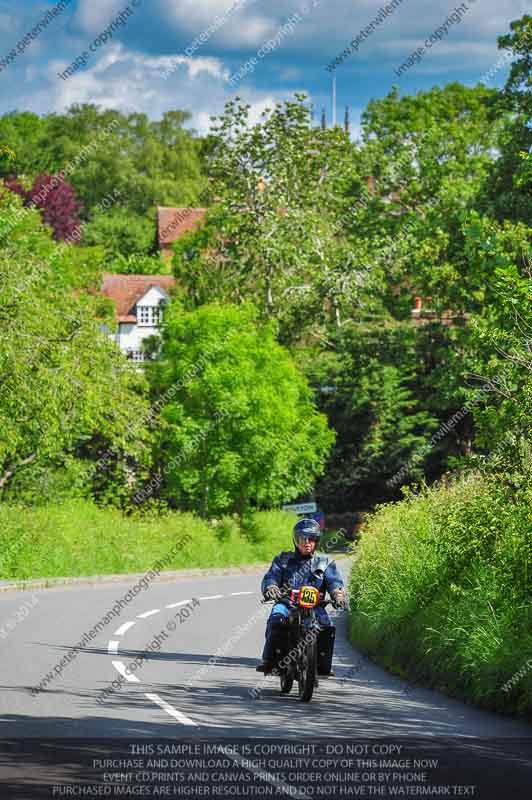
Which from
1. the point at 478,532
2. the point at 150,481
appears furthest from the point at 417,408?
the point at 478,532

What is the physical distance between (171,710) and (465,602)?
13.2ft

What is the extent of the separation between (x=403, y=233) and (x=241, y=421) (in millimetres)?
15347

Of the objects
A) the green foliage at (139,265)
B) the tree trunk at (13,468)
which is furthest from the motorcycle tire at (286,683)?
the green foliage at (139,265)

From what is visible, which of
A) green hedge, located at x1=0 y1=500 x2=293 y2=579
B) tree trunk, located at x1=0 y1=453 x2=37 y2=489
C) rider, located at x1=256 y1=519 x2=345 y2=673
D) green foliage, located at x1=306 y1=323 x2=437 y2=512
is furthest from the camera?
green foliage, located at x1=306 y1=323 x2=437 y2=512

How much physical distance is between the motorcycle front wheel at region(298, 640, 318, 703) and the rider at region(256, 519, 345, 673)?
0.39 m

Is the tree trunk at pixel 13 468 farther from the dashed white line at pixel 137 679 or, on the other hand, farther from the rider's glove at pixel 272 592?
the rider's glove at pixel 272 592

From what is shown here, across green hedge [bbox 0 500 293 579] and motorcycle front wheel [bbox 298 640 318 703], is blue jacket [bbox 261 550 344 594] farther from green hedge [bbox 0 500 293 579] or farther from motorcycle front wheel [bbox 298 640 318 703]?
green hedge [bbox 0 500 293 579]

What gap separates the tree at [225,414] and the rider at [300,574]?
33.5m

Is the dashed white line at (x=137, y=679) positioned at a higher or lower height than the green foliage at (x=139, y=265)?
lower

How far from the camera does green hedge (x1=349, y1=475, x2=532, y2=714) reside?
1324cm

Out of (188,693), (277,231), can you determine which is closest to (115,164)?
(277,231)

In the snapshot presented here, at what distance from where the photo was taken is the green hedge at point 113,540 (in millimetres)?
34062

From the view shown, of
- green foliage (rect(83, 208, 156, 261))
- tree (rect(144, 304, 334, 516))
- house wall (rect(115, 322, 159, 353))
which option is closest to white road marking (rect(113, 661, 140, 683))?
tree (rect(144, 304, 334, 516))

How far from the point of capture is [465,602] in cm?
1490
